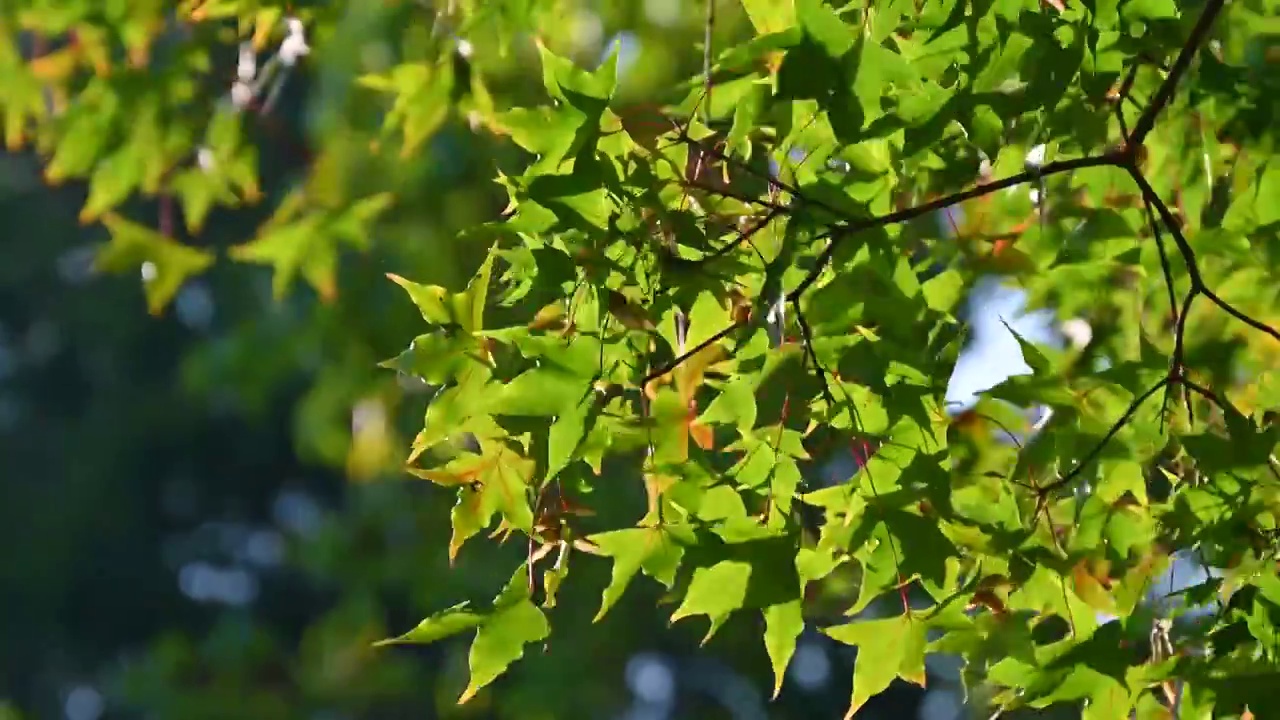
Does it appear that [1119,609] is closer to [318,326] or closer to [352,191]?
[318,326]

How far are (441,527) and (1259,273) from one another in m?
2.78

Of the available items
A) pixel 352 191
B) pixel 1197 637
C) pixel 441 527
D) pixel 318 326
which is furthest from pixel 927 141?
pixel 441 527

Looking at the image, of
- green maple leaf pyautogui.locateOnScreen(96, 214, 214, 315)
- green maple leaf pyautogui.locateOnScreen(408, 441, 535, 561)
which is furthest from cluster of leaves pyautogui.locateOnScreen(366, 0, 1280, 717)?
green maple leaf pyautogui.locateOnScreen(96, 214, 214, 315)

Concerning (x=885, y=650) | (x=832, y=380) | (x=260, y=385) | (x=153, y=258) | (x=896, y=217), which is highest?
(x=896, y=217)

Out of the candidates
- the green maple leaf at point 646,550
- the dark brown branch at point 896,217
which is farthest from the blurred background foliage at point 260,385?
the green maple leaf at point 646,550

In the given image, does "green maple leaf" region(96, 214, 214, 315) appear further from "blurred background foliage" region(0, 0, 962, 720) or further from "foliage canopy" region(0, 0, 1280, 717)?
"foliage canopy" region(0, 0, 1280, 717)

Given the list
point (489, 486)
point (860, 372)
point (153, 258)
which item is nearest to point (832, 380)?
point (860, 372)

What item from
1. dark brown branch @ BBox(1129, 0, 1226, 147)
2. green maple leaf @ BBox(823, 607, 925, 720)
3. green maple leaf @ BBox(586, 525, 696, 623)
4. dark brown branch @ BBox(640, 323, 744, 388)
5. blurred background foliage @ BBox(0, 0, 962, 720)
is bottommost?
blurred background foliage @ BBox(0, 0, 962, 720)

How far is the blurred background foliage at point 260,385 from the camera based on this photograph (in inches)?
58.5

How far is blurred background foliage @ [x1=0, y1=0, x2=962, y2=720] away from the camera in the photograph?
1.49 m

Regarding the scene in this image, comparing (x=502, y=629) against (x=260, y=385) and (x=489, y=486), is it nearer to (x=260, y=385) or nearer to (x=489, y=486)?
(x=489, y=486)

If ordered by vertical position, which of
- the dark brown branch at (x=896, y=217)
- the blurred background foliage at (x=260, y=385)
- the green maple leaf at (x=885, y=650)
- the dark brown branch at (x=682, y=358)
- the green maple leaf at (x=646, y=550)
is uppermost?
the dark brown branch at (x=896, y=217)

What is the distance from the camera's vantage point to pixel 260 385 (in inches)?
124

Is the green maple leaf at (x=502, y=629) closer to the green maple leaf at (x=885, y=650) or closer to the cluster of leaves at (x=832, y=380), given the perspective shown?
the cluster of leaves at (x=832, y=380)
